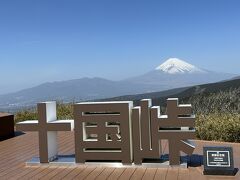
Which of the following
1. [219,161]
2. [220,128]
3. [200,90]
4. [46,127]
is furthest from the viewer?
[200,90]

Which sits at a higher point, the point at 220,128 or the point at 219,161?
the point at 220,128

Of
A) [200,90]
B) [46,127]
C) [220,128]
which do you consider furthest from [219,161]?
[200,90]

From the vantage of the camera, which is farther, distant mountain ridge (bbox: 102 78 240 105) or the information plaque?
distant mountain ridge (bbox: 102 78 240 105)

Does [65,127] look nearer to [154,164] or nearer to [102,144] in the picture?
[102,144]

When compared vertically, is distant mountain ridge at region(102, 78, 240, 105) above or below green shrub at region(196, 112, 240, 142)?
above

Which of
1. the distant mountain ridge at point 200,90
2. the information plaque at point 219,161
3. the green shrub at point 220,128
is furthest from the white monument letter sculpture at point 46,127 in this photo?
the distant mountain ridge at point 200,90

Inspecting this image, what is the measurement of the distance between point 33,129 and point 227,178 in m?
3.74

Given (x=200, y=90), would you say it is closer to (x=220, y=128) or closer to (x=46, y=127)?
(x=220, y=128)

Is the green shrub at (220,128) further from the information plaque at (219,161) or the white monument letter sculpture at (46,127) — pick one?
the white monument letter sculpture at (46,127)

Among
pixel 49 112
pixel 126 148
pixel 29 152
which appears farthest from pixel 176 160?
pixel 29 152

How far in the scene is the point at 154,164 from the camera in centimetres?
821

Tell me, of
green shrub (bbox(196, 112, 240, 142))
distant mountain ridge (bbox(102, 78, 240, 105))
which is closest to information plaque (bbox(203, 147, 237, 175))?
green shrub (bbox(196, 112, 240, 142))

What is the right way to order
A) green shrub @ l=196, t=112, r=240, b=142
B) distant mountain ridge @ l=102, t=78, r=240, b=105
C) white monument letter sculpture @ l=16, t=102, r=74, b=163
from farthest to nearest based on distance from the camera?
1. distant mountain ridge @ l=102, t=78, r=240, b=105
2. green shrub @ l=196, t=112, r=240, b=142
3. white monument letter sculpture @ l=16, t=102, r=74, b=163

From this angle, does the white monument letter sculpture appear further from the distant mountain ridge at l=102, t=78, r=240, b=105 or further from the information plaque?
the distant mountain ridge at l=102, t=78, r=240, b=105
